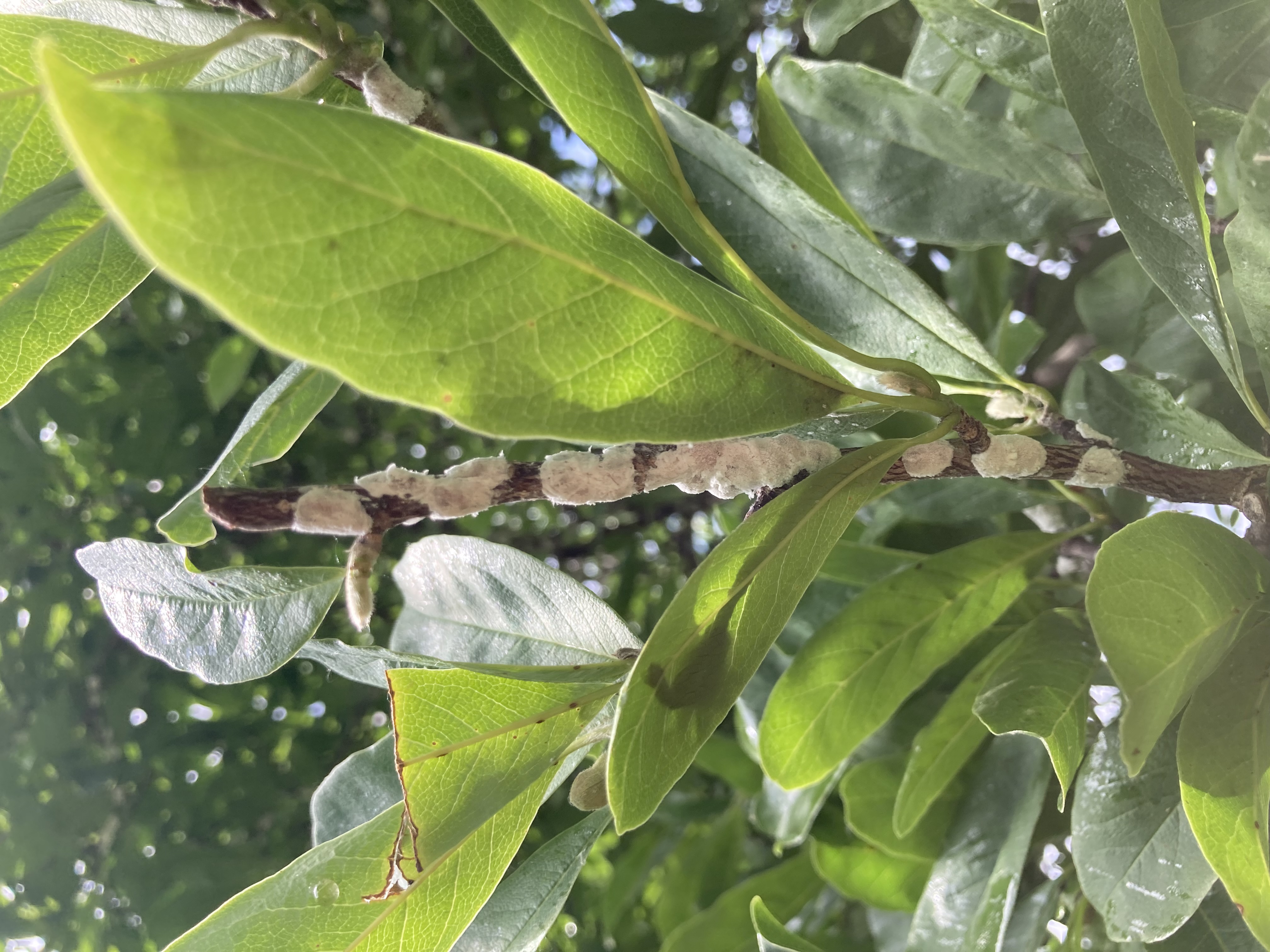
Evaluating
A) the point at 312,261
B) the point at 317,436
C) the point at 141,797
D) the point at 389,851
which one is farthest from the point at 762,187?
the point at 141,797

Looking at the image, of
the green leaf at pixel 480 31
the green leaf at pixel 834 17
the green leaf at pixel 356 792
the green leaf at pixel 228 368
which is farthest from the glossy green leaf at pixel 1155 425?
the green leaf at pixel 228 368

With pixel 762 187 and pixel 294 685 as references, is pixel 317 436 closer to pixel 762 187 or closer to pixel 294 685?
pixel 294 685

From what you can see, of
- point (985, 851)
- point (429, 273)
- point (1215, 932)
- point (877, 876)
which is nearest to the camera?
point (429, 273)

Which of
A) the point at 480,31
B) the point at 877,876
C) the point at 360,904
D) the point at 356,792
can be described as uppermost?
the point at 480,31

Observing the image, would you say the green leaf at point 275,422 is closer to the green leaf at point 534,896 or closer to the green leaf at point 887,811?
the green leaf at point 534,896

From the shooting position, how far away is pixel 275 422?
46 cm

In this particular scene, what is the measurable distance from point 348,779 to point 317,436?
722mm

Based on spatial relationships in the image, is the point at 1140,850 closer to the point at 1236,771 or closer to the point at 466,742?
the point at 1236,771

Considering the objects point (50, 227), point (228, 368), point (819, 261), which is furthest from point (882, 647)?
point (228, 368)

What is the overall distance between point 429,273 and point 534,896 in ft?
1.35

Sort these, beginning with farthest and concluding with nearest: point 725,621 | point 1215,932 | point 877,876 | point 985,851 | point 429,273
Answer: point 877,876 < point 985,851 < point 1215,932 < point 725,621 < point 429,273

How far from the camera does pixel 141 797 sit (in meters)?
1.15

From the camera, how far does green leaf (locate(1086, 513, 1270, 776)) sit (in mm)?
327

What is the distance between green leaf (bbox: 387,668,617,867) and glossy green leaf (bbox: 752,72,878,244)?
1.14 feet
